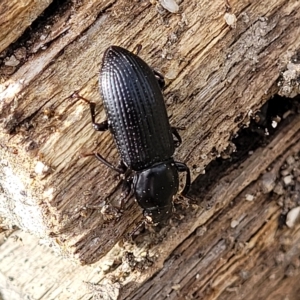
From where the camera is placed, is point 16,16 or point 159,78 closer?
point 16,16

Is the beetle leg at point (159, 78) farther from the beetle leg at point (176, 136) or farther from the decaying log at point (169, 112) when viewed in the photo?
the beetle leg at point (176, 136)

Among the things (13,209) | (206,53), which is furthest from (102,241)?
(206,53)

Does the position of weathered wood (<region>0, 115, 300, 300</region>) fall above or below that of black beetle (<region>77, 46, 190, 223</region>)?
below

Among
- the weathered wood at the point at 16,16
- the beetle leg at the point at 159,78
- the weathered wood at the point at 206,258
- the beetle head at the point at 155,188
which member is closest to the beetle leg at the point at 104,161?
the beetle head at the point at 155,188

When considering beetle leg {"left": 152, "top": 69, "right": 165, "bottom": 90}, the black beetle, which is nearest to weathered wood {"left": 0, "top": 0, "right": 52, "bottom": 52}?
the black beetle

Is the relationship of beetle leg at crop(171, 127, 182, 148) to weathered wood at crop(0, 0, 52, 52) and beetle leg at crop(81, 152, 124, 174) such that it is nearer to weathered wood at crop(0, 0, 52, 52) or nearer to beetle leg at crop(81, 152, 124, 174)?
beetle leg at crop(81, 152, 124, 174)

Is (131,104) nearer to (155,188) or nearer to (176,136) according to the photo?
(176,136)

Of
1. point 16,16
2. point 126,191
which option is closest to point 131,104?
point 126,191
